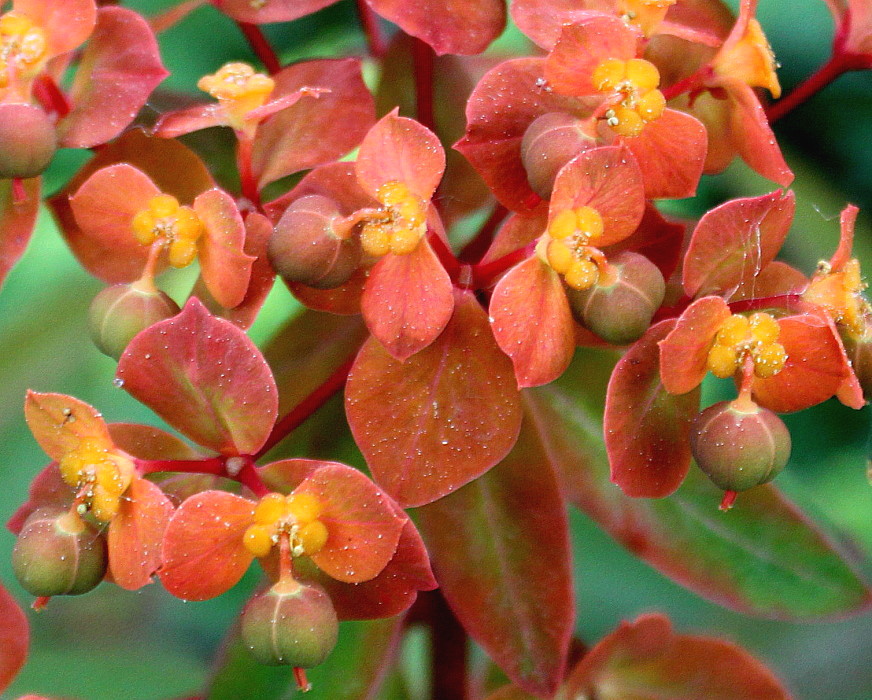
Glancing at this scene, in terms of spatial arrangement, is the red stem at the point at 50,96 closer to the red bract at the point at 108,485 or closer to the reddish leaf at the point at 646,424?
the red bract at the point at 108,485

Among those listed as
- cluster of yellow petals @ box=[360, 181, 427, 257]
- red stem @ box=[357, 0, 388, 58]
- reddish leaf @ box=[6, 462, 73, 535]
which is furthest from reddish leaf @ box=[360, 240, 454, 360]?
red stem @ box=[357, 0, 388, 58]

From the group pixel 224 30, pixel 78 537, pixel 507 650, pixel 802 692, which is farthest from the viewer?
pixel 224 30

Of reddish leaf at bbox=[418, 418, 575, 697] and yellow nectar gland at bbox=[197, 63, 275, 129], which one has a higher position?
yellow nectar gland at bbox=[197, 63, 275, 129]

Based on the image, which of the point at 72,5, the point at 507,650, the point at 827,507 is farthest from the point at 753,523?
the point at 72,5

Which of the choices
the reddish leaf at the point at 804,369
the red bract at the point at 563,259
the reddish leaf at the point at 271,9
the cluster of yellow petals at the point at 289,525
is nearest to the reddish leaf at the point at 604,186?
the red bract at the point at 563,259

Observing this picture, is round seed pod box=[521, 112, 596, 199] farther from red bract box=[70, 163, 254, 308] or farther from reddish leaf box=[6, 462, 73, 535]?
reddish leaf box=[6, 462, 73, 535]

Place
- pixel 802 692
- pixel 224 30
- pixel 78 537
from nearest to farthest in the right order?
pixel 78 537, pixel 802 692, pixel 224 30

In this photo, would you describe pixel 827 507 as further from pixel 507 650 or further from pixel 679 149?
pixel 679 149
